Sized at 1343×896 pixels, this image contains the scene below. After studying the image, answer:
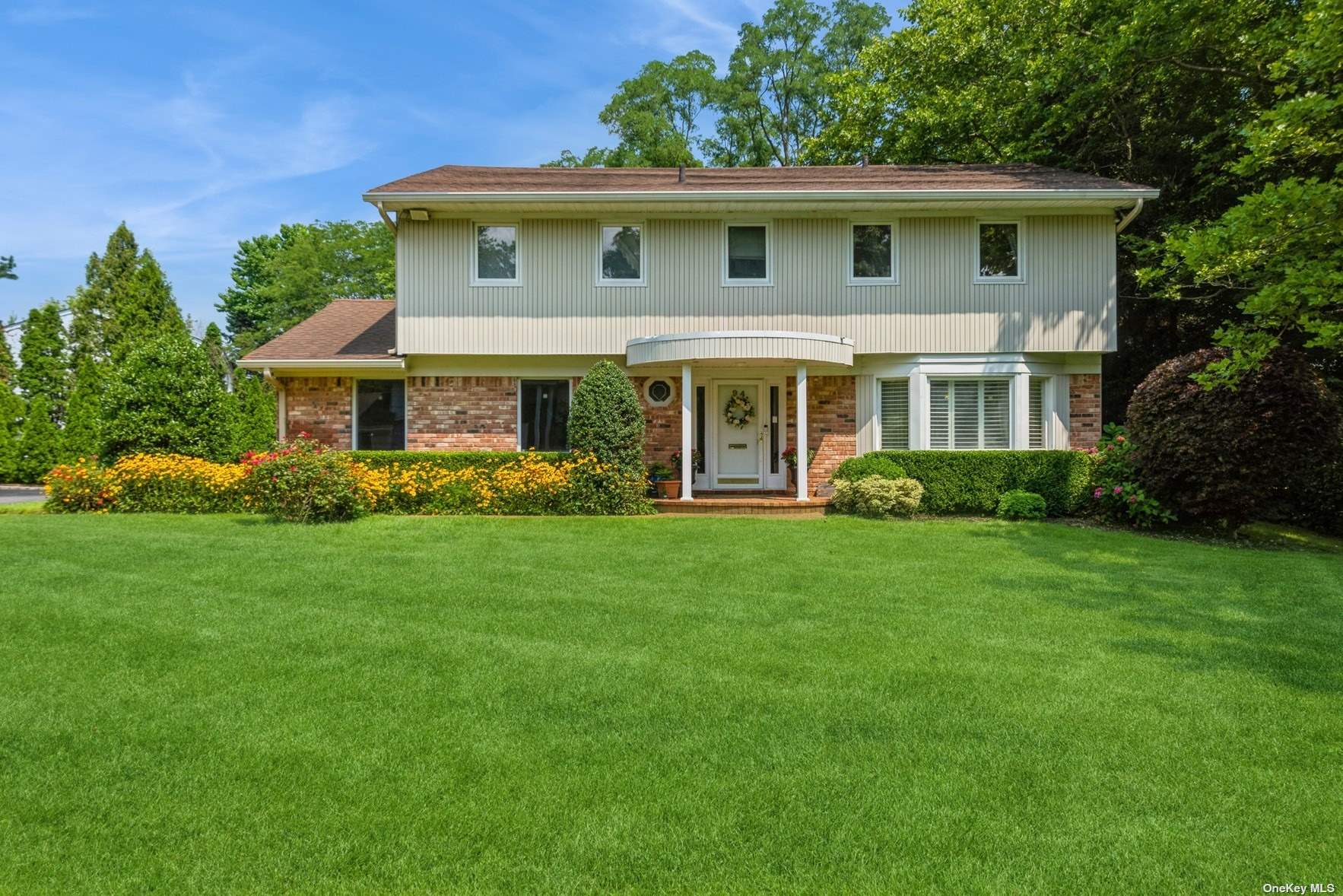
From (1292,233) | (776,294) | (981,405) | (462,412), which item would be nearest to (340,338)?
(462,412)

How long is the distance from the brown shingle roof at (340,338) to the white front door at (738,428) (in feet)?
21.0

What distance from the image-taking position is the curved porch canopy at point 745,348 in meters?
12.8

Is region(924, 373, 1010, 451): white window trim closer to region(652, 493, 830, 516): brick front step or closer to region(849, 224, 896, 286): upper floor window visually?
region(849, 224, 896, 286): upper floor window

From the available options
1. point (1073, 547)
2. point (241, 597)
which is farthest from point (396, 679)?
point (1073, 547)

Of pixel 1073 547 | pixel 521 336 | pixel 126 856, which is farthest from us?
pixel 521 336

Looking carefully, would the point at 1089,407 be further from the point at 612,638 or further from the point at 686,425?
the point at 612,638

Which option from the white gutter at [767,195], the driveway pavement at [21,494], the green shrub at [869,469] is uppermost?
the white gutter at [767,195]

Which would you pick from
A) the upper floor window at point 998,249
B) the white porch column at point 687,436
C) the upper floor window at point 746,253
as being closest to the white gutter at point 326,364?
the white porch column at point 687,436

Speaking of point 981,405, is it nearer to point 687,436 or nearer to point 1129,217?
point 1129,217

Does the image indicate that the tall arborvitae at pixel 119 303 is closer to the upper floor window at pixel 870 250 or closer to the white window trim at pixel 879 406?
the upper floor window at pixel 870 250

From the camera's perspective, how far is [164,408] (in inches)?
529

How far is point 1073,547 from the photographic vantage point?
9.73 metres

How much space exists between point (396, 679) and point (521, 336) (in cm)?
1029

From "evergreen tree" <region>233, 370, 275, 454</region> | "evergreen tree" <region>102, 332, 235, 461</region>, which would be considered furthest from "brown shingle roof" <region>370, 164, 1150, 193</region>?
"evergreen tree" <region>233, 370, 275, 454</region>
